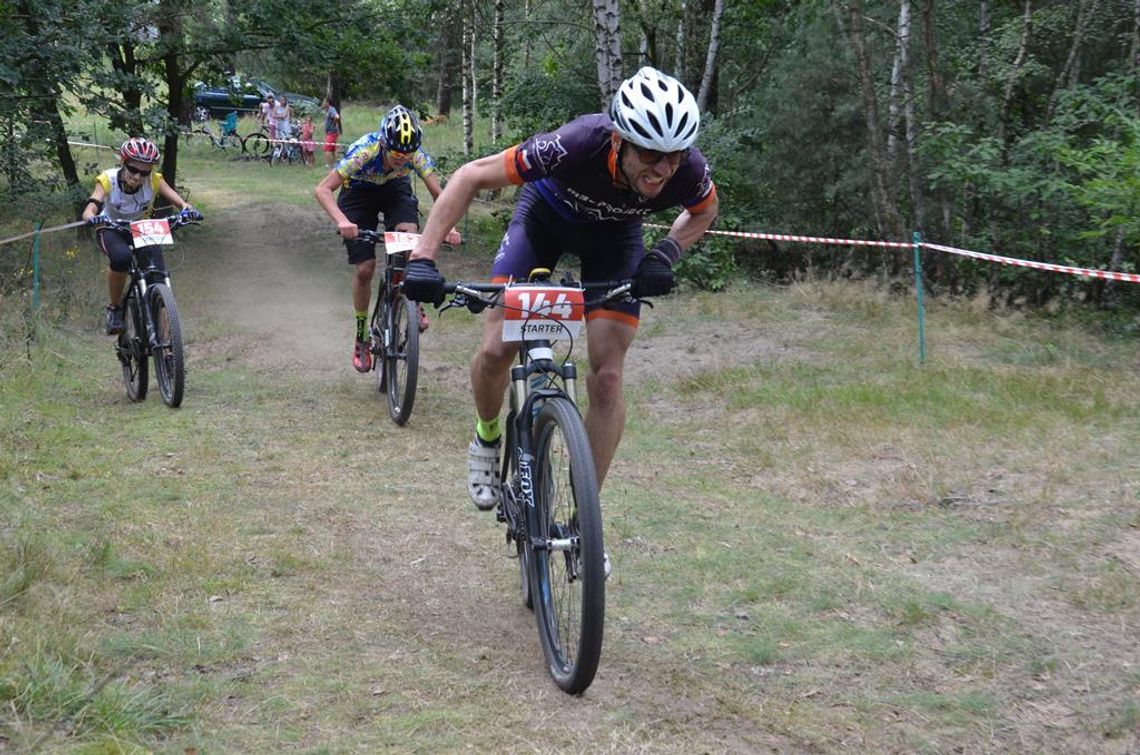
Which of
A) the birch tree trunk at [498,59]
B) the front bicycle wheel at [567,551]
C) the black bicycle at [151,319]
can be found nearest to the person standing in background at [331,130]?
the birch tree trunk at [498,59]

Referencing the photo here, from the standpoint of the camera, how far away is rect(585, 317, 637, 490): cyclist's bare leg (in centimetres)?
459

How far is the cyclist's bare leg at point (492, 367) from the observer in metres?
4.56

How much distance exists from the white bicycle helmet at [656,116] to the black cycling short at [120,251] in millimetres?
5460

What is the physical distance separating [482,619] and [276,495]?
7.00ft

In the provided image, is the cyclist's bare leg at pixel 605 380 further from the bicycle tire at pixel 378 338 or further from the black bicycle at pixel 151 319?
the black bicycle at pixel 151 319

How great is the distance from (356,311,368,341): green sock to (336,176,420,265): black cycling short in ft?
1.43

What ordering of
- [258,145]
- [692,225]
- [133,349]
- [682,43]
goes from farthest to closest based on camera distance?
[258,145]
[682,43]
[133,349]
[692,225]

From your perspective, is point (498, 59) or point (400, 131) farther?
point (498, 59)

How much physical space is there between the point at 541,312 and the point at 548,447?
18.5 inches

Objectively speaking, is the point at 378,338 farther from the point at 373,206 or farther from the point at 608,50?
the point at 608,50

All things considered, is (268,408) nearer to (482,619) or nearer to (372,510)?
(372,510)

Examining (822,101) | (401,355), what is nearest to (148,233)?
(401,355)

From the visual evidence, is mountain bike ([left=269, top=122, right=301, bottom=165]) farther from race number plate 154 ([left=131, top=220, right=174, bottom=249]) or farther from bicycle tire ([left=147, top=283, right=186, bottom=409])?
bicycle tire ([left=147, top=283, right=186, bottom=409])

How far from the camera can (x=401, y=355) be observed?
8.22 meters
